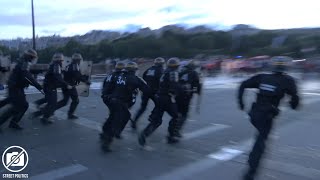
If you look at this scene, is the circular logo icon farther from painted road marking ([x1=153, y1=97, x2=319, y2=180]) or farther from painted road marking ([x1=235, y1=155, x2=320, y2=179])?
painted road marking ([x1=235, y1=155, x2=320, y2=179])

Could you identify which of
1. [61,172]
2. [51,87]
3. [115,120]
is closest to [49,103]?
[51,87]

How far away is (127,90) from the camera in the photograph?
7.70m

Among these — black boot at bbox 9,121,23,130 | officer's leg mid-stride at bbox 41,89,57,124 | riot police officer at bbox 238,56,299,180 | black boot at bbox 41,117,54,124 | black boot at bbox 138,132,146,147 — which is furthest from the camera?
black boot at bbox 41,117,54,124

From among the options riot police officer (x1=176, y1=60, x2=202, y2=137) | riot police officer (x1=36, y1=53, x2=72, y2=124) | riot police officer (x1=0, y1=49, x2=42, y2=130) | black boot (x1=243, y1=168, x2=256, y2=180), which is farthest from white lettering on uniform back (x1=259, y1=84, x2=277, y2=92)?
riot police officer (x1=36, y1=53, x2=72, y2=124)

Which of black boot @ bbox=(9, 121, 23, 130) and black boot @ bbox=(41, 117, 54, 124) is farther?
black boot @ bbox=(41, 117, 54, 124)

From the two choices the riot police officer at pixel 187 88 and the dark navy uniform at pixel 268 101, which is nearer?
the dark navy uniform at pixel 268 101

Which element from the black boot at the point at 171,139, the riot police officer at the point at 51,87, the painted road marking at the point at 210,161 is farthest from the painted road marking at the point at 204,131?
the riot police officer at the point at 51,87

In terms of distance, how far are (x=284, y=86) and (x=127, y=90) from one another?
2.76 meters

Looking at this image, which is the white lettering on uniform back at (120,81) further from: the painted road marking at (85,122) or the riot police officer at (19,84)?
the painted road marking at (85,122)

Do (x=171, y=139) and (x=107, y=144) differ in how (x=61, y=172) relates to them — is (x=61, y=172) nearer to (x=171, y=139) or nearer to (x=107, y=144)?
(x=107, y=144)

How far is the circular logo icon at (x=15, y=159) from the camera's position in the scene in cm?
665

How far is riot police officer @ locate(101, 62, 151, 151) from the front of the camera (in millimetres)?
7664

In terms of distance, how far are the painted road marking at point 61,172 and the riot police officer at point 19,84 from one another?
2914mm

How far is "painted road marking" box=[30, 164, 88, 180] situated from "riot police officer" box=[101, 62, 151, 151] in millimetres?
995
